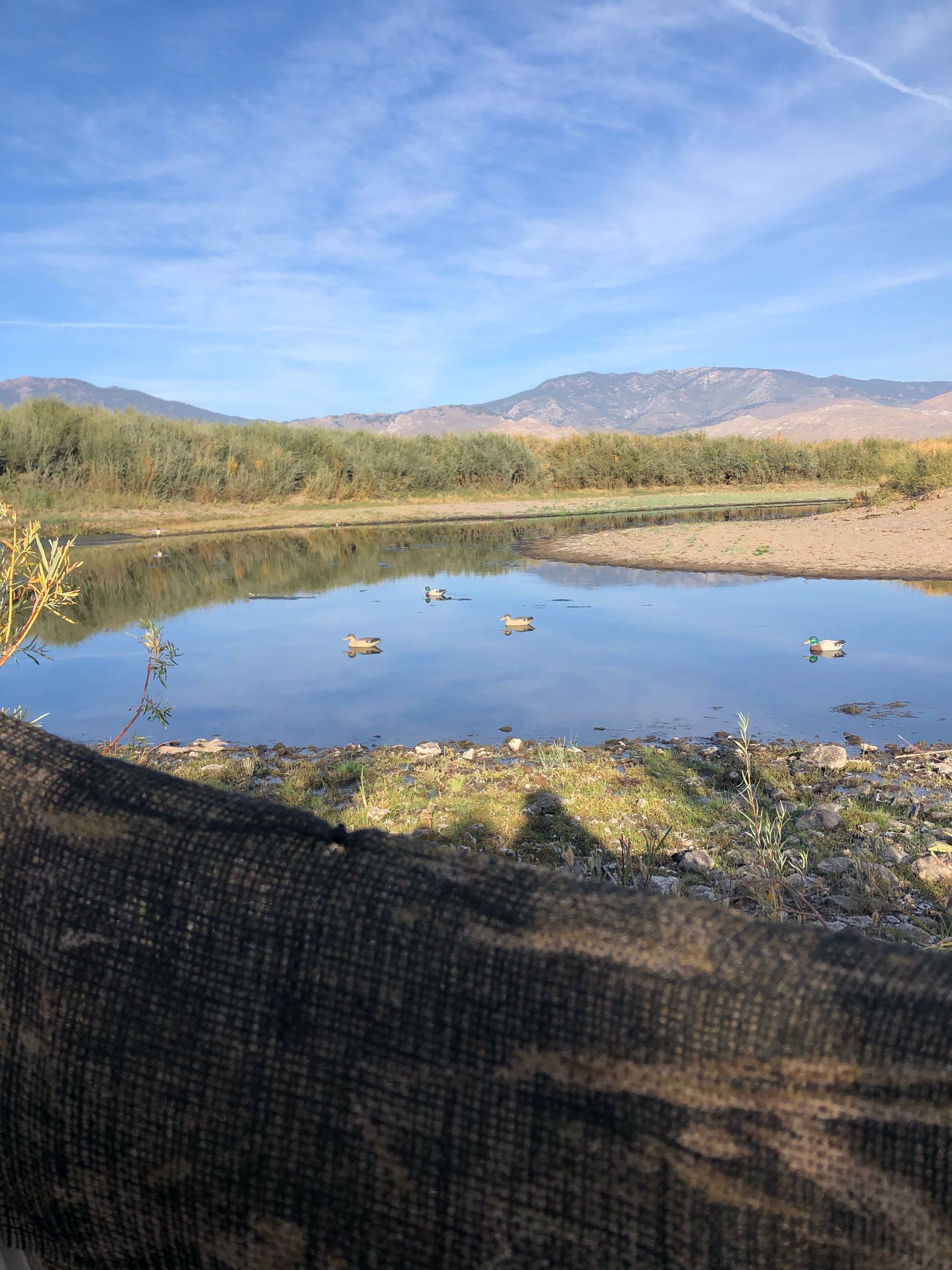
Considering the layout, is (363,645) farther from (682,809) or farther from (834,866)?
(834,866)

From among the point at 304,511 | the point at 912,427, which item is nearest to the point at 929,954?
the point at 304,511

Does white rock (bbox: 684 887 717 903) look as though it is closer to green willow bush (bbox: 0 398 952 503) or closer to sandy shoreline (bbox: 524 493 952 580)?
sandy shoreline (bbox: 524 493 952 580)

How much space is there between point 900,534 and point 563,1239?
20.3 m

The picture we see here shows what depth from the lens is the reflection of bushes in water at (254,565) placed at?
45.6 ft

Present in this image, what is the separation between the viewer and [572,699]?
8148 mm

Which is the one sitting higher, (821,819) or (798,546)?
(798,546)

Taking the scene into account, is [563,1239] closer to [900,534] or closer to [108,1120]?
[108,1120]

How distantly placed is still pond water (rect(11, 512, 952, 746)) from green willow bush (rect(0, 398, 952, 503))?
454 inches

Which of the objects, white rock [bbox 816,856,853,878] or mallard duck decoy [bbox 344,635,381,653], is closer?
white rock [bbox 816,856,853,878]

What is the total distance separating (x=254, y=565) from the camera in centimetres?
1881

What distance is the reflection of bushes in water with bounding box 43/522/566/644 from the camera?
13914mm

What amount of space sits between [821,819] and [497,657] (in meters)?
5.68

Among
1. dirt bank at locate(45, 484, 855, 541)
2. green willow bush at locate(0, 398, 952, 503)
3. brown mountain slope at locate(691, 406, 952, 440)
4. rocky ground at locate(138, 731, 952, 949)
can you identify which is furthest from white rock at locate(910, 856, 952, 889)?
brown mountain slope at locate(691, 406, 952, 440)

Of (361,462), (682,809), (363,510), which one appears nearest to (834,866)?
(682,809)
